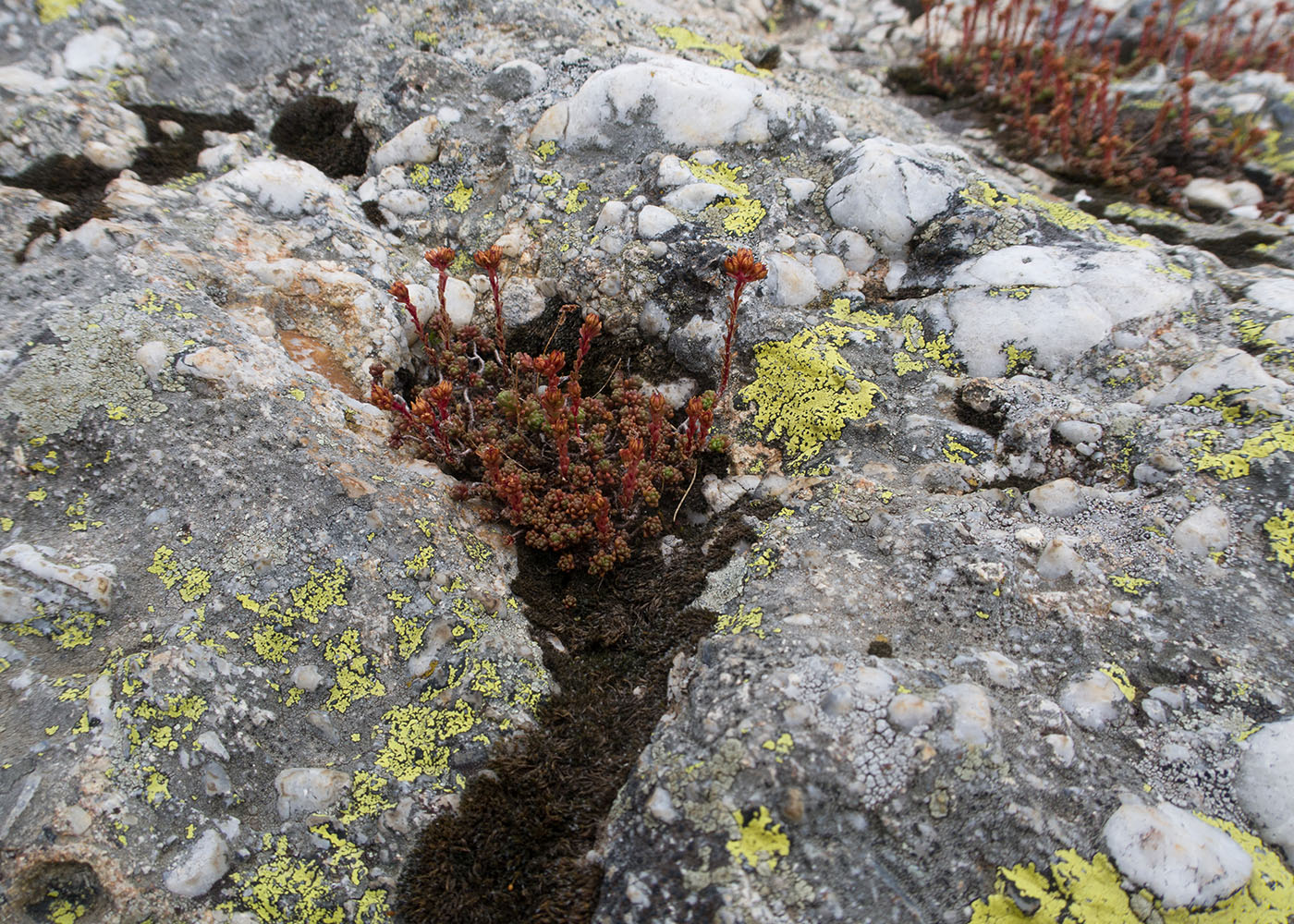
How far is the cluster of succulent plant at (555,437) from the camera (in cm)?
360

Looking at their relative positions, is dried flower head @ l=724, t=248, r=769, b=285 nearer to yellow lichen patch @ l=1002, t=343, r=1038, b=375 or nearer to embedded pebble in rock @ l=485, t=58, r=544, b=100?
yellow lichen patch @ l=1002, t=343, r=1038, b=375

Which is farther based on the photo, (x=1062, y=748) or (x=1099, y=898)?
(x=1062, y=748)

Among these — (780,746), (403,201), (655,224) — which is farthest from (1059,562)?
(403,201)

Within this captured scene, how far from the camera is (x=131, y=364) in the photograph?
346 cm

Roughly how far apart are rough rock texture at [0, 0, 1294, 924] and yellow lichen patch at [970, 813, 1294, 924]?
14 millimetres

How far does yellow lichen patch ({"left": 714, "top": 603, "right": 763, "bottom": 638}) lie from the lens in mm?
3004

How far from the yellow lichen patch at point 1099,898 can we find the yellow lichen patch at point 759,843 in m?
0.65

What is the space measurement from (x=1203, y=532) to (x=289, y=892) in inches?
156

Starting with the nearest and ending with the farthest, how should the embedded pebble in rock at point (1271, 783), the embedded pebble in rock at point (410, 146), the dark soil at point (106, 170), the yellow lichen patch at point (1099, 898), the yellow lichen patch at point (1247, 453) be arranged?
the yellow lichen patch at point (1099, 898) → the embedded pebble in rock at point (1271, 783) → the yellow lichen patch at point (1247, 453) → the dark soil at point (106, 170) → the embedded pebble in rock at point (410, 146)

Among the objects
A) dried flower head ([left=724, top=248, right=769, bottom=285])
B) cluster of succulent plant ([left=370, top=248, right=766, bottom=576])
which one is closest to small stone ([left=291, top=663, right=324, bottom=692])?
cluster of succulent plant ([left=370, top=248, right=766, bottom=576])

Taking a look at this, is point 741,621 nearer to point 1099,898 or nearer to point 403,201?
point 1099,898

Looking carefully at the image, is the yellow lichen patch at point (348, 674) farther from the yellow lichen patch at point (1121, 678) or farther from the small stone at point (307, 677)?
the yellow lichen patch at point (1121, 678)

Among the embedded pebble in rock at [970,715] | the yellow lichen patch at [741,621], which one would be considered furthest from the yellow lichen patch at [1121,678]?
the yellow lichen patch at [741,621]

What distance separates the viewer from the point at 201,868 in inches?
95.3
